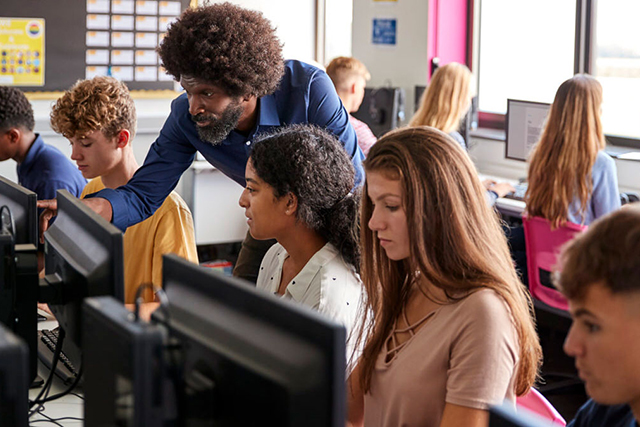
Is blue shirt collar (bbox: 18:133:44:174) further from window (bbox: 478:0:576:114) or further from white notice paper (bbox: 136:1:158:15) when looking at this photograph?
window (bbox: 478:0:576:114)

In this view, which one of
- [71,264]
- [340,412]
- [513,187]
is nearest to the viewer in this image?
[340,412]

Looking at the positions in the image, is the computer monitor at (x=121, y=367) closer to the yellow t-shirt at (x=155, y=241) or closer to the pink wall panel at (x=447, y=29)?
the yellow t-shirt at (x=155, y=241)

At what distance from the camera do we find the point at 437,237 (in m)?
1.39

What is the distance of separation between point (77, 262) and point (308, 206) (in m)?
0.63

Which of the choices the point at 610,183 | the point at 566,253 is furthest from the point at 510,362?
the point at 610,183

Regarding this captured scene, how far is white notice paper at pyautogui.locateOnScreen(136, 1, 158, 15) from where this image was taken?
15.2ft

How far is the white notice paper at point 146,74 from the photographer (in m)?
4.71

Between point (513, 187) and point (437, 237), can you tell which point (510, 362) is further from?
point (513, 187)

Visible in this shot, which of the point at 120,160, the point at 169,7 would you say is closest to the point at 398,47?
the point at 169,7

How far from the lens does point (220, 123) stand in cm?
196

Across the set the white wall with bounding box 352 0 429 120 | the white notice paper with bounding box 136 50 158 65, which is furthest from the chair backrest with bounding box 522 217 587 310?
the white notice paper with bounding box 136 50 158 65

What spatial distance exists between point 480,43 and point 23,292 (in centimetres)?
417

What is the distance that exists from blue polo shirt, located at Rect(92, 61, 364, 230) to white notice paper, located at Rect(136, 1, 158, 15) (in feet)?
8.67

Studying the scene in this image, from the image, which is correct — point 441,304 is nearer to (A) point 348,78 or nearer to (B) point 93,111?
(B) point 93,111
